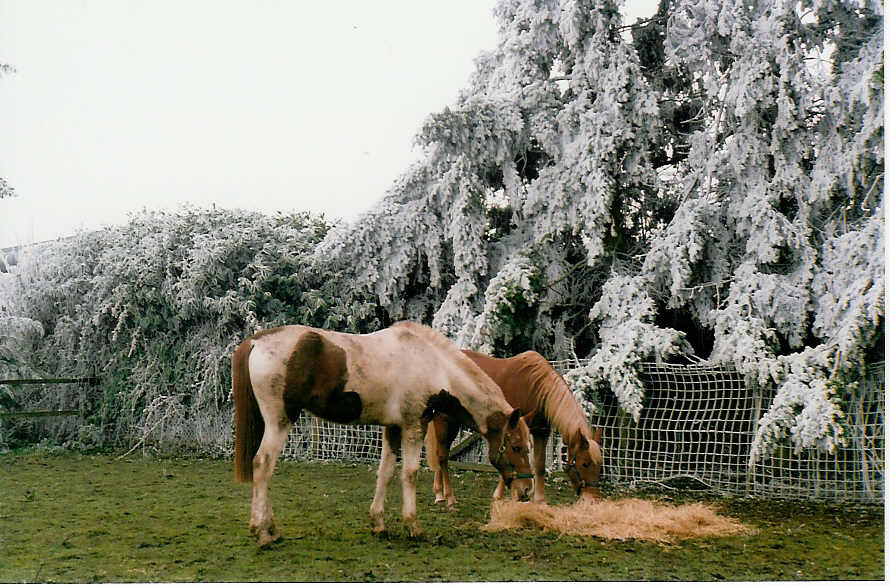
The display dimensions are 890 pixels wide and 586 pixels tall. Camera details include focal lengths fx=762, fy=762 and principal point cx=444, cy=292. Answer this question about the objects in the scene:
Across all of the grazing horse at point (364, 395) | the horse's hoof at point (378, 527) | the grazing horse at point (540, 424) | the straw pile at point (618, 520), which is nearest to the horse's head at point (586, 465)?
the grazing horse at point (540, 424)

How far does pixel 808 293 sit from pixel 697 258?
2.74ft

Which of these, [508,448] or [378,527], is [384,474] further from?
[508,448]

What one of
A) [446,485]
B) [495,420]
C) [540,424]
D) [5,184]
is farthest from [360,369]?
[5,184]

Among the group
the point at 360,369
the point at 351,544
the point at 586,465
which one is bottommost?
the point at 351,544

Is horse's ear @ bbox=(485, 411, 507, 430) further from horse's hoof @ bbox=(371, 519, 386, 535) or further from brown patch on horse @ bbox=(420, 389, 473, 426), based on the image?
horse's hoof @ bbox=(371, 519, 386, 535)

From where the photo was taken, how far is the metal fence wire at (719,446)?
17.9 feet

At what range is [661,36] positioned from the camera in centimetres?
698

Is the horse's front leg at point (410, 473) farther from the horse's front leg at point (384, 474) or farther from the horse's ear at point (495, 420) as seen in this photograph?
the horse's ear at point (495, 420)

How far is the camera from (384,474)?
425 cm

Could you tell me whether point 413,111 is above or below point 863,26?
below

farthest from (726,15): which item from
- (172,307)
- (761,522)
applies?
(172,307)

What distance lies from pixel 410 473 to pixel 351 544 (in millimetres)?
480

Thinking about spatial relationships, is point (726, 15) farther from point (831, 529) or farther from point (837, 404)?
point (831, 529)

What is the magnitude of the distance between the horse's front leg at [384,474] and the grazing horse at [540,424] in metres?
0.73
